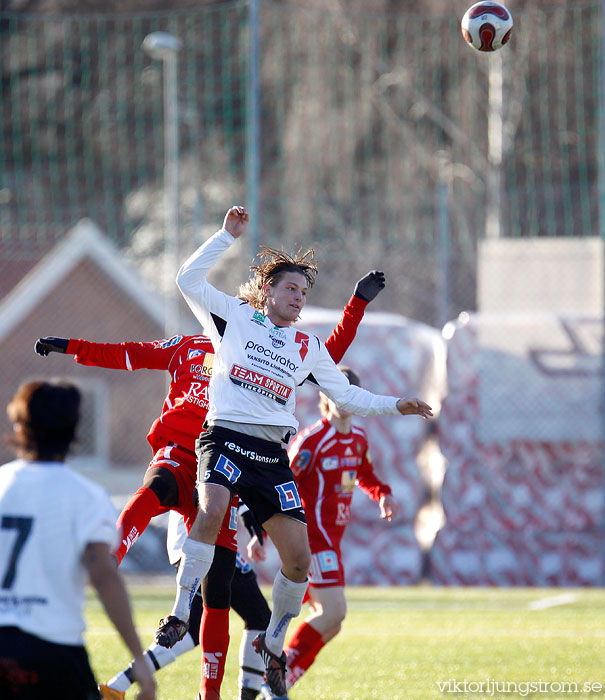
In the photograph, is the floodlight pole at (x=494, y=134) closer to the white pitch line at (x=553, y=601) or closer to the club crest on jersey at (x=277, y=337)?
the white pitch line at (x=553, y=601)

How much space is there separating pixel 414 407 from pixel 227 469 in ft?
2.86

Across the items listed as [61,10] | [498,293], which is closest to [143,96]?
[61,10]

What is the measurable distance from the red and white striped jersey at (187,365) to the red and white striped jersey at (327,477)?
0.78m

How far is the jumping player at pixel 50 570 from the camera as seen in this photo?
3742 millimetres

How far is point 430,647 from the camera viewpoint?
8.70 meters

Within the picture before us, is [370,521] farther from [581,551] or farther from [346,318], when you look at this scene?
[346,318]

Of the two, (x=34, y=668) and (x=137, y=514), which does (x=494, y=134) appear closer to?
(x=137, y=514)

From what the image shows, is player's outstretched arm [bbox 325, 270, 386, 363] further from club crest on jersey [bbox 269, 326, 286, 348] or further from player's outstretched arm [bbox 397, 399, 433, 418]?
player's outstretched arm [bbox 397, 399, 433, 418]

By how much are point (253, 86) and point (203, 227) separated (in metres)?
7.72

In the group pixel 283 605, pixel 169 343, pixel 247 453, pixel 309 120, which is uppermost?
pixel 309 120

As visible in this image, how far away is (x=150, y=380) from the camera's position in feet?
75.6

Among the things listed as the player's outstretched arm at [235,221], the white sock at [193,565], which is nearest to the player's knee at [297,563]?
the white sock at [193,565]

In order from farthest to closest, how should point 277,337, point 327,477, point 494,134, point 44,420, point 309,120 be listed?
point 309,120, point 494,134, point 327,477, point 277,337, point 44,420

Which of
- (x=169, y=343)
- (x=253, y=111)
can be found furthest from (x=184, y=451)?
(x=253, y=111)
